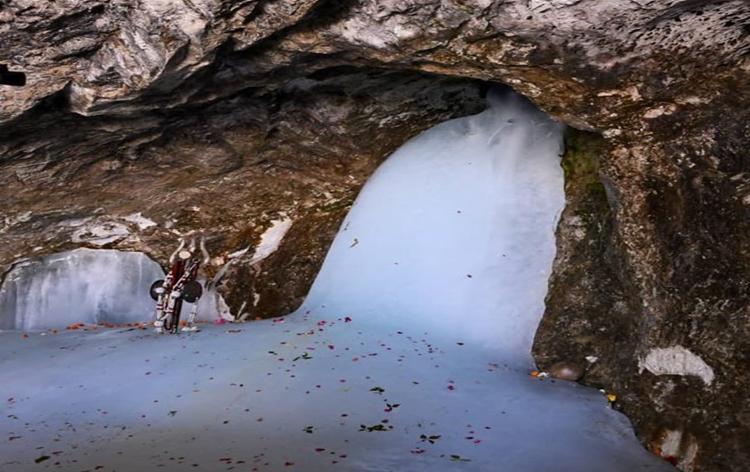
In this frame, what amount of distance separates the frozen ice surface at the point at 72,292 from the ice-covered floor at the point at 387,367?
0.61m

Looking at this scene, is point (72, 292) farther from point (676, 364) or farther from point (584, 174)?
point (676, 364)

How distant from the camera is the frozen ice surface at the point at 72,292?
394 inches

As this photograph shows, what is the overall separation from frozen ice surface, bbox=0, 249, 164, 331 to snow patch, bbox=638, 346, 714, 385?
6.99 meters

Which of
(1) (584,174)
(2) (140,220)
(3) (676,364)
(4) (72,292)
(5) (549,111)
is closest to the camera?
(3) (676,364)

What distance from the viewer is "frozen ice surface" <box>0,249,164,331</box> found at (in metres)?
10.0

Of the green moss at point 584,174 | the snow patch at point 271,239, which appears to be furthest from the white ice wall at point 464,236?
the snow patch at point 271,239

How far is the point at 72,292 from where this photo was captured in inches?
397

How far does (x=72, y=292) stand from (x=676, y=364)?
26.7 feet

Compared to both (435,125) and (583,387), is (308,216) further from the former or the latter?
(583,387)

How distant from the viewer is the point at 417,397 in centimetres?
607

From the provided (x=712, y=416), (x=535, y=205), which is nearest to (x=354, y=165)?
(x=535, y=205)

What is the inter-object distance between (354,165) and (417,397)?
3.91 m

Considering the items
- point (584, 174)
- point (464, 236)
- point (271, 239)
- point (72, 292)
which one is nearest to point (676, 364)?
point (584, 174)

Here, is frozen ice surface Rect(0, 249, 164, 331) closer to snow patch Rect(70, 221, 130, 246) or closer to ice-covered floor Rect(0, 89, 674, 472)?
snow patch Rect(70, 221, 130, 246)
